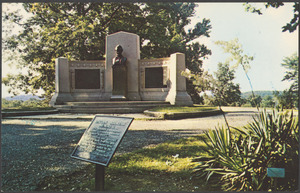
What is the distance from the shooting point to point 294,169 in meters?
2.67

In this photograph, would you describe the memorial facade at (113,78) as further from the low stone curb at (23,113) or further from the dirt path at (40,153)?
the dirt path at (40,153)

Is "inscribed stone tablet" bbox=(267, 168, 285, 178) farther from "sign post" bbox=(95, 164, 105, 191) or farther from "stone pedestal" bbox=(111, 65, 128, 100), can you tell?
"stone pedestal" bbox=(111, 65, 128, 100)

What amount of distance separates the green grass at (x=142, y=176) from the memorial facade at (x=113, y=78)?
12145 millimetres

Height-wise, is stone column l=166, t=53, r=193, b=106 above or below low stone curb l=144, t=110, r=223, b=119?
above

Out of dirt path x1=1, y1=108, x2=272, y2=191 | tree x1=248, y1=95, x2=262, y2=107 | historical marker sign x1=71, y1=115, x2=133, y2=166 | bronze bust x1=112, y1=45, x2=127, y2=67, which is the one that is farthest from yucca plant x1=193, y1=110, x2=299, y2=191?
bronze bust x1=112, y1=45, x2=127, y2=67

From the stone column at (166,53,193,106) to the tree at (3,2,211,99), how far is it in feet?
23.9

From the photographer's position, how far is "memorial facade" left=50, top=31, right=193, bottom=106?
16469 millimetres

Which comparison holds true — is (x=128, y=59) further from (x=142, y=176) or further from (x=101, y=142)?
(x=101, y=142)

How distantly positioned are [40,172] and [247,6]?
3911mm

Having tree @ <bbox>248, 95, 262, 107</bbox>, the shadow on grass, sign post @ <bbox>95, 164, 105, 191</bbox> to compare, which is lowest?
the shadow on grass

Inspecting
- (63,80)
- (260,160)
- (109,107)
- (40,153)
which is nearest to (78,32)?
(63,80)

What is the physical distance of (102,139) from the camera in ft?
9.27

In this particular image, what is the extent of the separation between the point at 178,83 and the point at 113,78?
4.63m

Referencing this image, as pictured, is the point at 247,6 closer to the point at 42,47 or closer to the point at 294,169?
the point at 294,169
